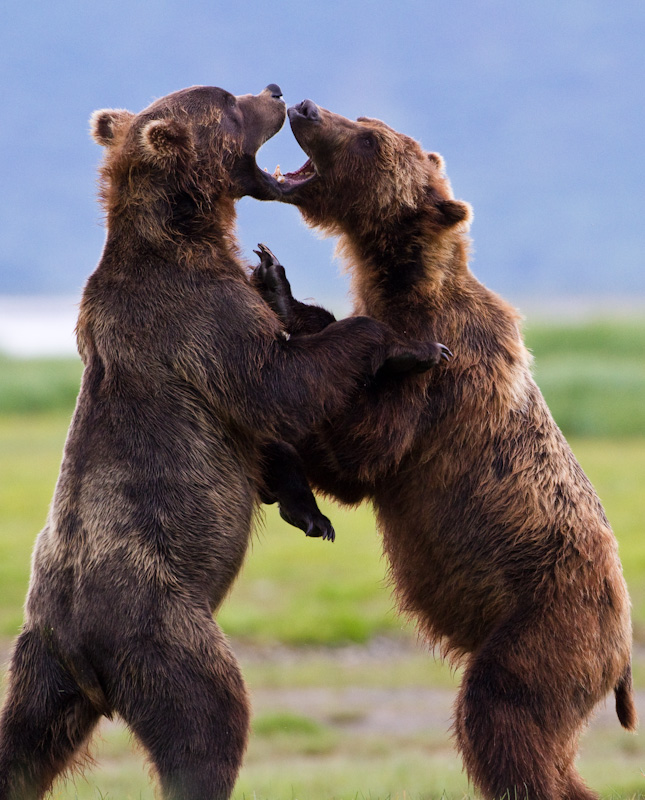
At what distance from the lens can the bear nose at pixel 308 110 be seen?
5234mm

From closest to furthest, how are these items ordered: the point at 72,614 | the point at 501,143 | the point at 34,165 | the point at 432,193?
1. the point at 72,614
2. the point at 432,193
3. the point at 34,165
4. the point at 501,143

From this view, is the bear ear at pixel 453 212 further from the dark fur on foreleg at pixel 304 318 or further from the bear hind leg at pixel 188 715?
the bear hind leg at pixel 188 715

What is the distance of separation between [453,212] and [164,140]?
4.58ft

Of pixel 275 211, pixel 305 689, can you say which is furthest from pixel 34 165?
pixel 305 689

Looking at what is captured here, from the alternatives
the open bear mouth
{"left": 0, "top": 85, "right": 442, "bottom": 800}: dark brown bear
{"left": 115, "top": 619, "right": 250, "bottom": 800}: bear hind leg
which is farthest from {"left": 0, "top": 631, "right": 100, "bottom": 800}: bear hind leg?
the open bear mouth

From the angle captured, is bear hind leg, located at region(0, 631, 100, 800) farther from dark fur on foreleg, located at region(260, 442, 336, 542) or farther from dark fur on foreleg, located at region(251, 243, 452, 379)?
dark fur on foreleg, located at region(251, 243, 452, 379)

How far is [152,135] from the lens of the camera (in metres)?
4.77

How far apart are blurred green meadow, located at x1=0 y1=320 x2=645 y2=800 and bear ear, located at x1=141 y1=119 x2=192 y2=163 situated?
5.43ft

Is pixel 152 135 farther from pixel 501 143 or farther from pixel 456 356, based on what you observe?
pixel 501 143

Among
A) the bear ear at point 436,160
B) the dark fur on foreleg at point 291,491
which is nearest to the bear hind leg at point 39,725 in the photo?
the dark fur on foreleg at point 291,491

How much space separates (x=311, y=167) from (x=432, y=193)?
0.62m

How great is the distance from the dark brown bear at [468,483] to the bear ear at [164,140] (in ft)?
2.06

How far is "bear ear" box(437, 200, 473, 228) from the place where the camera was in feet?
17.3

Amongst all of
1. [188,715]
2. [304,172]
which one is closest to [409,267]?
[304,172]
